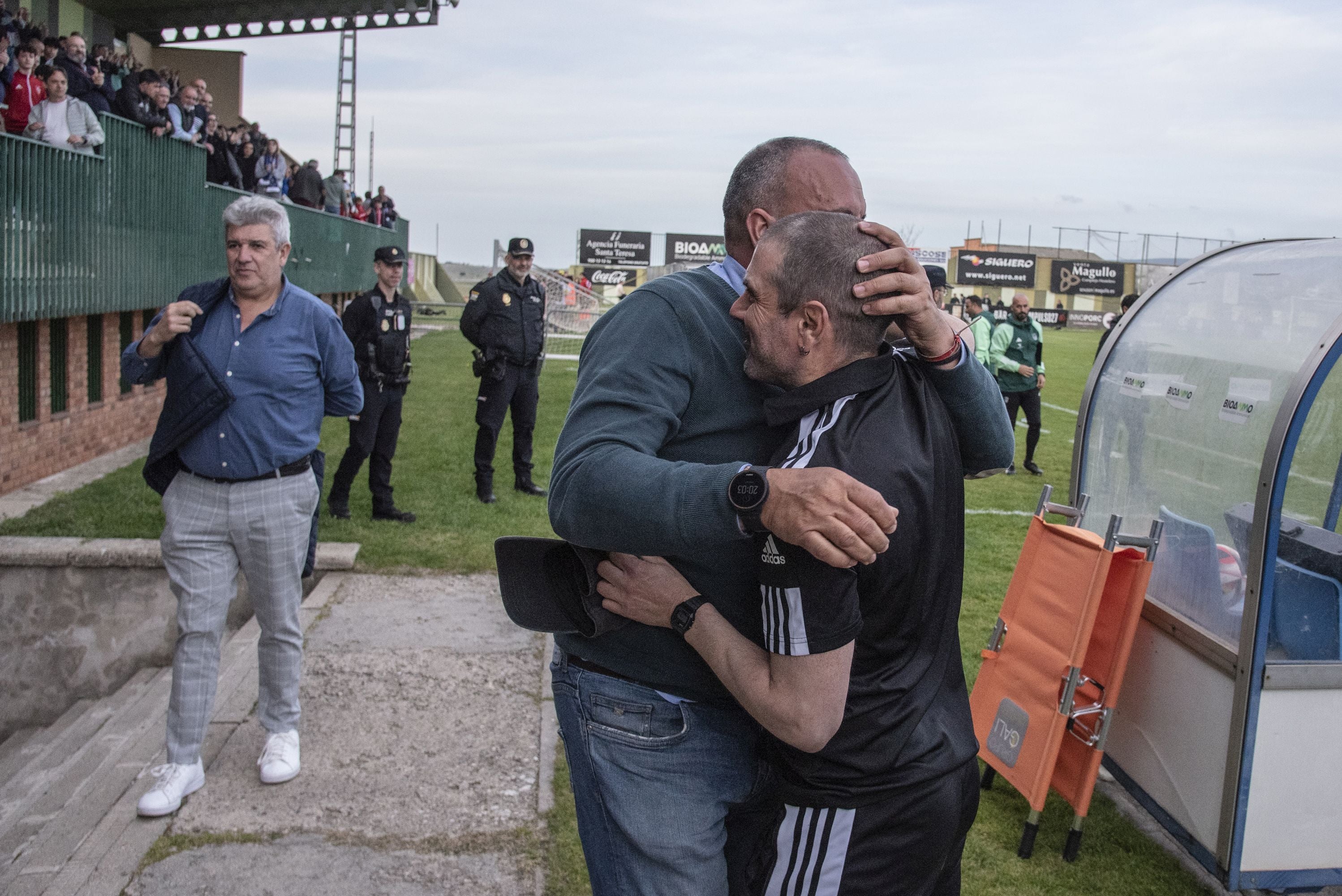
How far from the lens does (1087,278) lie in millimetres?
60906

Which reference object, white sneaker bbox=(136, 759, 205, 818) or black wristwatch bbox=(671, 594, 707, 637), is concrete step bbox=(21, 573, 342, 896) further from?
black wristwatch bbox=(671, 594, 707, 637)

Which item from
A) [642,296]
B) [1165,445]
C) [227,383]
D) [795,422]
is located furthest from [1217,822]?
[227,383]

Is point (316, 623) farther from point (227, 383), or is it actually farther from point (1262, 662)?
point (1262, 662)

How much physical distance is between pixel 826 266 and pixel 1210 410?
281 centimetres

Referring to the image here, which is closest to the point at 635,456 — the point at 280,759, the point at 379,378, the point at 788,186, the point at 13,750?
the point at 788,186

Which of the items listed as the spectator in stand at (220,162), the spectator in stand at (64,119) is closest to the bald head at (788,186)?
the spectator in stand at (64,119)

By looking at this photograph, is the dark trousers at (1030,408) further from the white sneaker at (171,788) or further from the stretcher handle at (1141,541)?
the white sneaker at (171,788)

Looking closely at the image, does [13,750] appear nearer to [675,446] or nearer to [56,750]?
[56,750]

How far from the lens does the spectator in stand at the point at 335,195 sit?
2423 centimetres

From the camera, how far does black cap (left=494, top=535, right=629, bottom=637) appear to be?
204 cm

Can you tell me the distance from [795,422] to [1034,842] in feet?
10.1

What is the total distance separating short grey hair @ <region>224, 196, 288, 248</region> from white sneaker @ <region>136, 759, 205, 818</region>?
1983 mm

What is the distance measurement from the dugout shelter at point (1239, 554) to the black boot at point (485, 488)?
6.28m

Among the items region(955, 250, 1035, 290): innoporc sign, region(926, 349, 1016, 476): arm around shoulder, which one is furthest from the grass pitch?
region(955, 250, 1035, 290): innoporc sign
